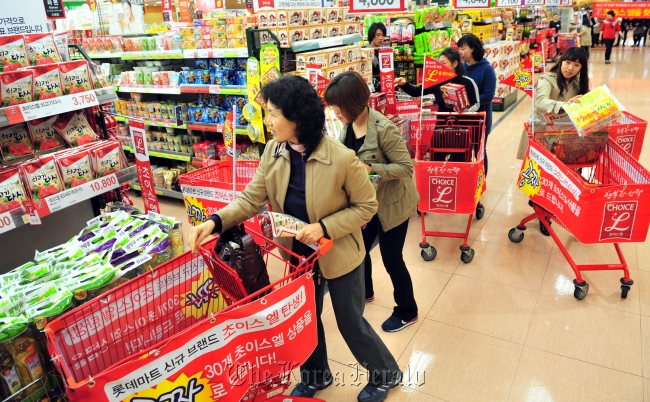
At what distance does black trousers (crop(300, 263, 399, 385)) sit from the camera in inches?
82.1

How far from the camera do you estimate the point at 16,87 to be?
2.18 metres

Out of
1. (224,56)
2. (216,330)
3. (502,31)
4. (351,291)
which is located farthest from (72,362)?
(502,31)

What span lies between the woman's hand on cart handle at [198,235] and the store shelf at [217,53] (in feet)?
9.42

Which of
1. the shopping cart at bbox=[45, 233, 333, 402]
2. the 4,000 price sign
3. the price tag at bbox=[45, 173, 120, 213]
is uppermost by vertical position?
the 4,000 price sign

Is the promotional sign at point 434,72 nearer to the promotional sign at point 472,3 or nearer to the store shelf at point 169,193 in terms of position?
the promotional sign at point 472,3

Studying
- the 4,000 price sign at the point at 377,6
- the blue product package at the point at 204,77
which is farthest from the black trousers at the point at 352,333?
the blue product package at the point at 204,77

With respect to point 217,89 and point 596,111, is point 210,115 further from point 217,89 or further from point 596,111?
point 596,111

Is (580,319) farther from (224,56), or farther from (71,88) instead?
(224,56)

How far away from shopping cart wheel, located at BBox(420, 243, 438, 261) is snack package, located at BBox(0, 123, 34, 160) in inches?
111

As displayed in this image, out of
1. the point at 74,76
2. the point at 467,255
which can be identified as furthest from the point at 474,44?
the point at 74,76

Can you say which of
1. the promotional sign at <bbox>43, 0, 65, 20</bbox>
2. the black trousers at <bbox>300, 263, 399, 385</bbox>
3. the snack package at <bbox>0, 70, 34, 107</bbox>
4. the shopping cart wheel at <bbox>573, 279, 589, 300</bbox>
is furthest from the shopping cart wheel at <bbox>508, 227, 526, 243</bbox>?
the promotional sign at <bbox>43, 0, 65, 20</bbox>

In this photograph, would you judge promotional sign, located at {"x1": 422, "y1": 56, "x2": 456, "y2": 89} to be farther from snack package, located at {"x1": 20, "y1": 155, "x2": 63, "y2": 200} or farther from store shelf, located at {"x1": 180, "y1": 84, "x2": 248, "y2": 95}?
snack package, located at {"x1": 20, "y1": 155, "x2": 63, "y2": 200}

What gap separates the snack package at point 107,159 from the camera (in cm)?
242

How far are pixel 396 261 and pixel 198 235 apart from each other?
1387 millimetres
